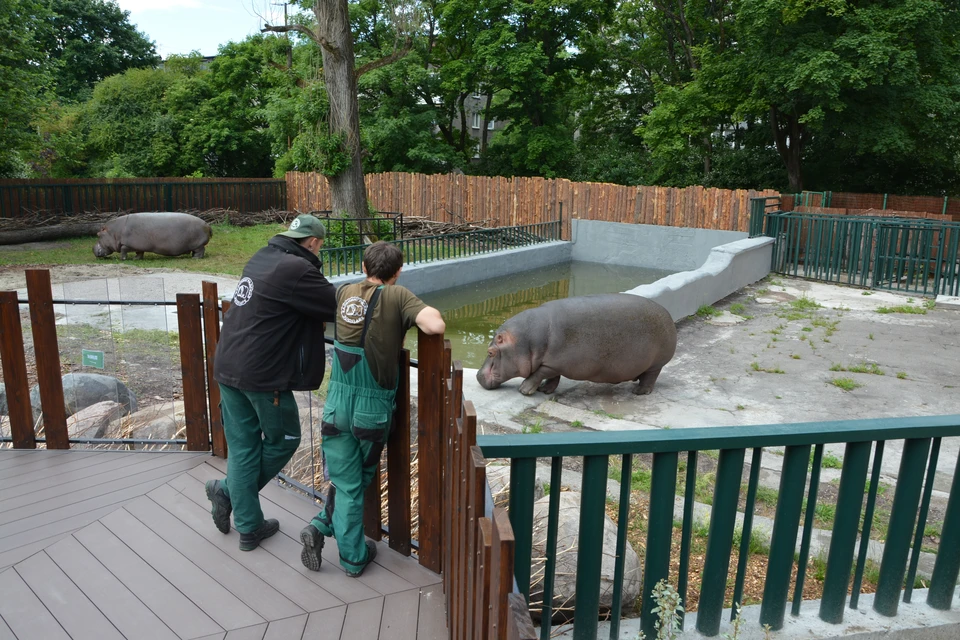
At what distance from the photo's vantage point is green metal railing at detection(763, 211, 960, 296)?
42.7 ft

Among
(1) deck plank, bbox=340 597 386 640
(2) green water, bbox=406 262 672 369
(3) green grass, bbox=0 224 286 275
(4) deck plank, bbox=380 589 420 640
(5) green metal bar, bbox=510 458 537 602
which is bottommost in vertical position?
(2) green water, bbox=406 262 672 369

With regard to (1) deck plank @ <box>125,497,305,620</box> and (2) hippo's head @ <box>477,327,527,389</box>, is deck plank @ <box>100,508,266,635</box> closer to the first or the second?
(1) deck plank @ <box>125,497,305,620</box>

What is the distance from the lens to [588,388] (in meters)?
8.43

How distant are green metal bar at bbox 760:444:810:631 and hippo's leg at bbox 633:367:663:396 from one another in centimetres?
512

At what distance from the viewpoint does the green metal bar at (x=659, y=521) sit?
2551mm

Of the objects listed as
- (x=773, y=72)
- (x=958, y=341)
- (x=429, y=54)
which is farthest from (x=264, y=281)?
(x=429, y=54)

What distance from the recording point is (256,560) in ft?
11.7

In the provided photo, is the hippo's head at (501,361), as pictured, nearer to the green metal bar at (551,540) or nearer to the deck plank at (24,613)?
the deck plank at (24,613)

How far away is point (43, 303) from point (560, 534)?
349 centimetres

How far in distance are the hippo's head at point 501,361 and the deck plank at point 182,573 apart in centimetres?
434

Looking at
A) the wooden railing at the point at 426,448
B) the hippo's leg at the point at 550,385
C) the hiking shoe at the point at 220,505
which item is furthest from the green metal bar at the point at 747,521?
the hippo's leg at the point at 550,385

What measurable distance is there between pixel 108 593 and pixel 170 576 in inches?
10.1

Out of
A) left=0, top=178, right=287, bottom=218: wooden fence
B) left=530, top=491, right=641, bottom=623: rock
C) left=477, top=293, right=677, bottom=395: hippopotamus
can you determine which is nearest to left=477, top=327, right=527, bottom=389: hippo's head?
left=477, top=293, right=677, bottom=395: hippopotamus

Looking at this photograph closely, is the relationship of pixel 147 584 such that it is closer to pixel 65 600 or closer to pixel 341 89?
pixel 65 600
